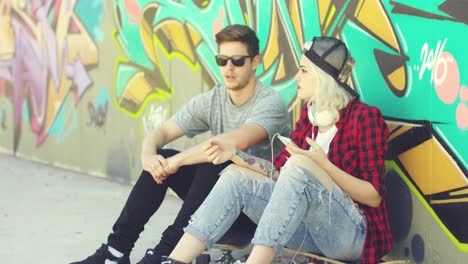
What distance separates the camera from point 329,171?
3521mm

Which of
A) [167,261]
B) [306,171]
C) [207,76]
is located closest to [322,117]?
[306,171]

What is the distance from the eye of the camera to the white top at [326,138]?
385 centimetres

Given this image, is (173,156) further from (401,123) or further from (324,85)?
(401,123)

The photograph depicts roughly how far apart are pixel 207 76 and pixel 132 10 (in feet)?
3.86

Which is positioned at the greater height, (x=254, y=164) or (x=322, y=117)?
(x=322, y=117)

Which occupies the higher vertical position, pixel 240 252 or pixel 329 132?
pixel 329 132

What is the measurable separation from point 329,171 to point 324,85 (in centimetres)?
45

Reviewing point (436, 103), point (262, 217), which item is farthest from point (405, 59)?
point (262, 217)

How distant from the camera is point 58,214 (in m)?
5.77

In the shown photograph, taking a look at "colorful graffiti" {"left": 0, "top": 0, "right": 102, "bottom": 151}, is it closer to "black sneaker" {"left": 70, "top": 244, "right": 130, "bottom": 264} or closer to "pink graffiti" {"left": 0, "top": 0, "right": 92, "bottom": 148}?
"pink graffiti" {"left": 0, "top": 0, "right": 92, "bottom": 148}

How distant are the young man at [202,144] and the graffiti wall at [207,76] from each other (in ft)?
1.90

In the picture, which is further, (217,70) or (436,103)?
(217,70)

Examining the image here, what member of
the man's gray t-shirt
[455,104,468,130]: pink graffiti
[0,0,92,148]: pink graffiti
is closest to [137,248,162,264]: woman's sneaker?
the man's gray t-shirt

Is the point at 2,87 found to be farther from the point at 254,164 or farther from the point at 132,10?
the point at 254,164
